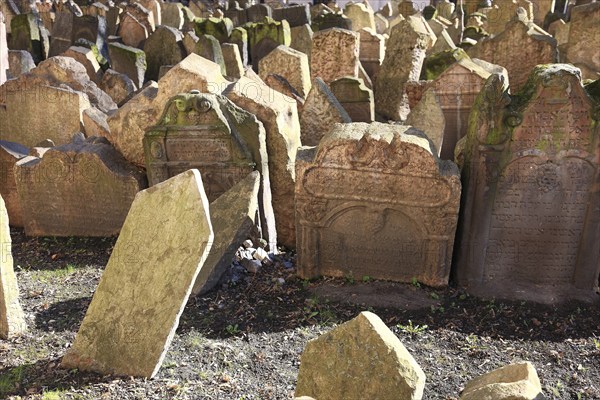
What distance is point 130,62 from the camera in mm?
11453

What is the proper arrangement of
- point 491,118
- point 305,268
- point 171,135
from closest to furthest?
point 491,118, point 305,268, point 171,135

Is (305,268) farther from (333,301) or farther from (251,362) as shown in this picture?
(251,362)

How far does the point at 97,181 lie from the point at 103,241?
0.66 metres

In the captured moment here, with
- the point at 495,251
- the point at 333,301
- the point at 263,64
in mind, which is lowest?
the point at 333,301

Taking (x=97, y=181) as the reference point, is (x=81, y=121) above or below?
above

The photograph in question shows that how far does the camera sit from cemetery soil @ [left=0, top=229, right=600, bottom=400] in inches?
127

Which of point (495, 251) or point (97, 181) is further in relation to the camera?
point (97, 181)

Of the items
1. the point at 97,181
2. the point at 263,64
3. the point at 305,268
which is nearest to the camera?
the point at 305,268

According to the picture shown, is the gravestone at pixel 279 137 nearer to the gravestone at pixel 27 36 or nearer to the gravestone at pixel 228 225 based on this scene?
the gravestone at pixel 228 225

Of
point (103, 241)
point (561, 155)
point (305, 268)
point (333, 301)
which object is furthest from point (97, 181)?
point (561, 155)

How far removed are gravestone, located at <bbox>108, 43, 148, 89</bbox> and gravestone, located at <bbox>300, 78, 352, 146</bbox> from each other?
6350 mm

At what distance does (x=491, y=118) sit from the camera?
13.6 ft

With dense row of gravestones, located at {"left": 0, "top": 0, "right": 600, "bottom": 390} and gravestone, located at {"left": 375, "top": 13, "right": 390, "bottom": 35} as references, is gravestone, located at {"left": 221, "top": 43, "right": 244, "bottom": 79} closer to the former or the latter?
dense row of gravestones, located at {"left": 0, "top": 0, "right": 600, "bottom": 390}

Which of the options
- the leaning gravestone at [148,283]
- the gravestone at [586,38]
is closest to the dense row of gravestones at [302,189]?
the leaning gravestone at [148,283]
